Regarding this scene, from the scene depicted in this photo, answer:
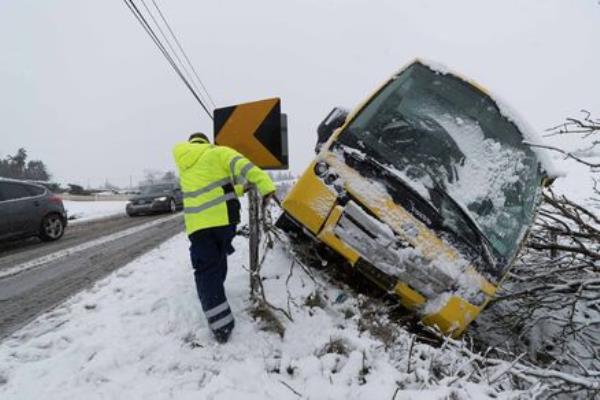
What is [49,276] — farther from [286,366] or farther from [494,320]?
[494,320]

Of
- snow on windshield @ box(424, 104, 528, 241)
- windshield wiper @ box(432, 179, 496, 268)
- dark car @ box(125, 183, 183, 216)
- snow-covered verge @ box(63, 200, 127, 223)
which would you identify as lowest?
snow-covered verge @ box(63, 200, 127, 223)

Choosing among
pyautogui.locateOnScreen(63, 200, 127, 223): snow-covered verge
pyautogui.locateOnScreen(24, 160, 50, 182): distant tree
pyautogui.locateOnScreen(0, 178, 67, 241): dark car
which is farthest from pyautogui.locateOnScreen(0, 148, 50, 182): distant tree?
pyautogui.locateOnScreen(0, 178, 67, 241): dark car

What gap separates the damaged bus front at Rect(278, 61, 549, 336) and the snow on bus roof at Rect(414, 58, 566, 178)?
0.03 metres

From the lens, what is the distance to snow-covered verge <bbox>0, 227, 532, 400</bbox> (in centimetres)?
254

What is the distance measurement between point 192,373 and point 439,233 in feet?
7.34

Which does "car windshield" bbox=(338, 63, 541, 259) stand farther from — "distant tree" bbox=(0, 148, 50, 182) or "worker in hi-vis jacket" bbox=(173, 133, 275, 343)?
"distant tree" bbox=(0, 148, 50, 182)

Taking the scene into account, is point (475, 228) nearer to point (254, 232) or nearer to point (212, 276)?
point (254, 232)

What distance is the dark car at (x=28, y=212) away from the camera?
879cm

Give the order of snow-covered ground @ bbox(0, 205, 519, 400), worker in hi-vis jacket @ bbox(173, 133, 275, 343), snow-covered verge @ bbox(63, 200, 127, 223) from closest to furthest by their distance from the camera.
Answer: snow-covered ground @ bbox(0, 205, 519, 400)
worker in hi-vis jacket @ bbox(173, 133, 275, 343)
snow-covered verge @ bbox(63, 200, 127, 223)

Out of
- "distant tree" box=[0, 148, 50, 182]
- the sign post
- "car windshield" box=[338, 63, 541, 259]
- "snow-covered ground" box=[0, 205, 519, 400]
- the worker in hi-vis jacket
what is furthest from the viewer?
"distant tree" box=[0, 148, 50, 182]

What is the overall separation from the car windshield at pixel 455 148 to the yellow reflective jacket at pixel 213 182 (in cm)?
137

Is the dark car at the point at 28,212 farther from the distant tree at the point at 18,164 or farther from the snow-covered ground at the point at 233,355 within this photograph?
the distant tree at the point at 18,164

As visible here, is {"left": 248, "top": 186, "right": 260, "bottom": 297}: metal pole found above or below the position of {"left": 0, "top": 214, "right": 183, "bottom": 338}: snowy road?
above

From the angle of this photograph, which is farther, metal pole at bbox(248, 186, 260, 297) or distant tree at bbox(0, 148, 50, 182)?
distant tree at bbox(0, 148, 50, 182)
